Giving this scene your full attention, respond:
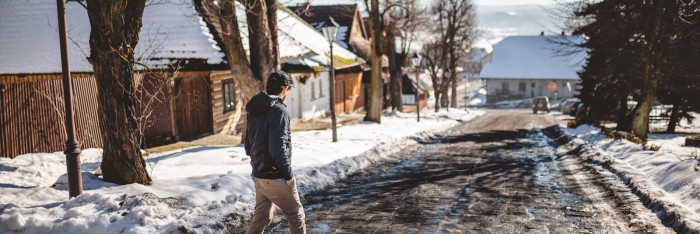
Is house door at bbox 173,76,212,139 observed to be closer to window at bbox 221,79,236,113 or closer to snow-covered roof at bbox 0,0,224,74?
snow-covered roof at bbox 0,0,224,74

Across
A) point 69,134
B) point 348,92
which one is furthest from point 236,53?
point 348,92

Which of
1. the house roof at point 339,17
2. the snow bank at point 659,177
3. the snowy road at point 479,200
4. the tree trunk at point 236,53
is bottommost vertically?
the snowy road at point 479,200

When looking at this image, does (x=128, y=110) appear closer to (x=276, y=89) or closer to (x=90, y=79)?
(x=276, y=89)

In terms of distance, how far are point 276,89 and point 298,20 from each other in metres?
21.9

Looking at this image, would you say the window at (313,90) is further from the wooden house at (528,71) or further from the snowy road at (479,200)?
the wooden house at (528,71)

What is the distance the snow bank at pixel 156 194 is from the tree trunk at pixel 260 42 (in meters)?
2.08

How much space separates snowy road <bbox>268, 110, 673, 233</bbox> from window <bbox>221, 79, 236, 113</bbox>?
8.11 meters

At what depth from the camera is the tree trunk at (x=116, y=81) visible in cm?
680

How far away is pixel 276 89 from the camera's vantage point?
4.83m

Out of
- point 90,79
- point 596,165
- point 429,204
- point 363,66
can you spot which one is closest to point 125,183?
point 429,204

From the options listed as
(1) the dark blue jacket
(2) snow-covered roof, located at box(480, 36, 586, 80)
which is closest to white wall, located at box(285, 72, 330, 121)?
(1) the dark blue jacket

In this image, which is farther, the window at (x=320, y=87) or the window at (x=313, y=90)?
the window at (x=320, y=87)

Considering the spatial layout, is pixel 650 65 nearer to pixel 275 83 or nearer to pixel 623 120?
pixel 623 120

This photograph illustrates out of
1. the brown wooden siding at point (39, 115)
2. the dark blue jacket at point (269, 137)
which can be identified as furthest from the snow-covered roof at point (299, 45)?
the dark blue jacket at point (269, 137)
